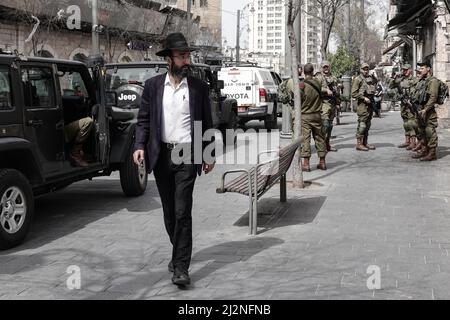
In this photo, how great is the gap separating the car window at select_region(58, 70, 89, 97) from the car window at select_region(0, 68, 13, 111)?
4.20 feet

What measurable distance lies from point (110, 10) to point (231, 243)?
26.0m

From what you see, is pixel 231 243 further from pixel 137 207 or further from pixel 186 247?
pixel 137 207

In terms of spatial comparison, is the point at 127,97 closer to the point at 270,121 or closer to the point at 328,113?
the point at 328,113

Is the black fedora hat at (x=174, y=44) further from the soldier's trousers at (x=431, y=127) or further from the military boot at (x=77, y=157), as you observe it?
the soldier's trousers at (x=431, y=127)

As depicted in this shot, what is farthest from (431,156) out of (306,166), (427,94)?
(306,166)

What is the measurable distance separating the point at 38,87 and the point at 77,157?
1.00 metres

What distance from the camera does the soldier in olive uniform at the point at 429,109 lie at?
39.2ft

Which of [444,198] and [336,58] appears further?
[336,58]

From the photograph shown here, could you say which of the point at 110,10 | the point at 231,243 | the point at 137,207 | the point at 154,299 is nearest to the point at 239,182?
the point at 231,243

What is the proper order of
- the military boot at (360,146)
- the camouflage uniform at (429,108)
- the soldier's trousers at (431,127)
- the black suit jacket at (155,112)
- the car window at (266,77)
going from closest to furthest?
the black suit jacket at (155,112) → the camouflage uniform at (429,108) → the soldier's trousers at (431,127) → the military boot at (360,146) → the car window at (266,77)

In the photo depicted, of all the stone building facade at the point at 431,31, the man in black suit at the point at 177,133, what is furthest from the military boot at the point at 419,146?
the man in black suit at the point at 177,133

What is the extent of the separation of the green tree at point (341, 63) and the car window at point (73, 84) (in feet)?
78.5

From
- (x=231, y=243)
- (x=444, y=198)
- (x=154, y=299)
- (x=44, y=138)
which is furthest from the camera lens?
(x=444, y=198)
